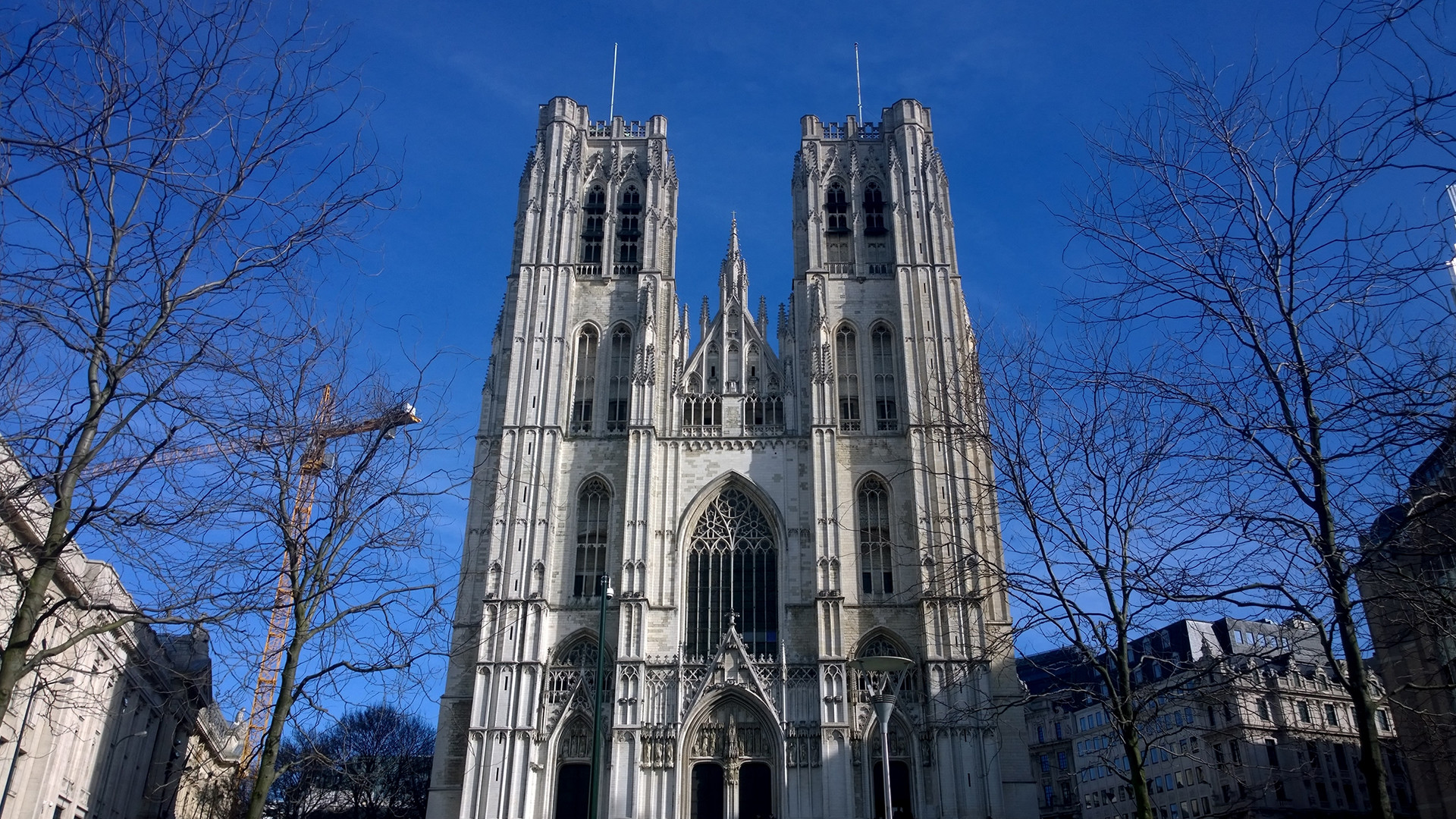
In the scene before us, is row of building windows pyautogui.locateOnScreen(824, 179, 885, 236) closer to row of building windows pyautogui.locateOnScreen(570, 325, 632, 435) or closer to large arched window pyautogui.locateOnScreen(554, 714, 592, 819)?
row of building windows pyautogui.locateOnScreen(570, 325, 632, 435)

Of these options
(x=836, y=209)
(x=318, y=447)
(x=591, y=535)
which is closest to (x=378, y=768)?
(x=591, y=535)

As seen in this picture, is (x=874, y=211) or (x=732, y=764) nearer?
(x=732, y=764)

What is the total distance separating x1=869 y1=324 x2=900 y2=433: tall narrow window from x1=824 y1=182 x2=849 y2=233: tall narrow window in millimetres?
5063

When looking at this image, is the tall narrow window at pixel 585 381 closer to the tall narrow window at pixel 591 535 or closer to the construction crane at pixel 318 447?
the tall narrow window at pixel 591 535

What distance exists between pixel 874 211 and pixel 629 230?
32.3 feet

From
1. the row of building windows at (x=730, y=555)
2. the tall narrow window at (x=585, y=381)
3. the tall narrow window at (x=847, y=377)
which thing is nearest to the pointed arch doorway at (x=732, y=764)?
the row of building windows at (x=730, y=555)

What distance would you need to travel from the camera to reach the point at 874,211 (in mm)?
43781

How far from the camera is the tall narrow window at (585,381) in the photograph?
3956 cm

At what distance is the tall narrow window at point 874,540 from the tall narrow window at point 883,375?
2.35 m

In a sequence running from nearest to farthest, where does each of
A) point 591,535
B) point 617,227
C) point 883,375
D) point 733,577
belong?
point 733,577 < point 591,535 < point 883,375 < point 617,227

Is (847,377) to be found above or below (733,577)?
above

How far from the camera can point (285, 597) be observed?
568 inches

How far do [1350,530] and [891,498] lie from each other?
27.5m

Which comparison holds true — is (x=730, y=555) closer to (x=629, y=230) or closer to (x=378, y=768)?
(x=629, y=230)
